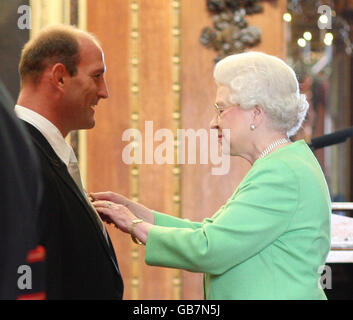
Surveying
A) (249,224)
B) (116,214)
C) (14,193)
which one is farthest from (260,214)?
(14,193)

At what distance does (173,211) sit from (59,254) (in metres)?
1.65

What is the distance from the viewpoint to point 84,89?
1.81 meters

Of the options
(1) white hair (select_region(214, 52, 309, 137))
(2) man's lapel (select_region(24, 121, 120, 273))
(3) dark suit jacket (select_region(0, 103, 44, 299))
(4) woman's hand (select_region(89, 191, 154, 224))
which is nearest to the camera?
(3) dark suit jacket (select_region(0, 103, 44, 299))

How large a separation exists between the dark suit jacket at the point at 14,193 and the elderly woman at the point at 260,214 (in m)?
1.04

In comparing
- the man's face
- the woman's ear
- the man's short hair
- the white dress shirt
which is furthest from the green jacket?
the man's short hair

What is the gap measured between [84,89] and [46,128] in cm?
20

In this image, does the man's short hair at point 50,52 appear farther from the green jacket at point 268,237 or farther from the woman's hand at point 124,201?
the green jacket at point 268,237

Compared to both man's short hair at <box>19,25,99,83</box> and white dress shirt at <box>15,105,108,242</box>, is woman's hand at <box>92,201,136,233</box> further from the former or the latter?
man's short hair at <box>19,25,99,83</box>

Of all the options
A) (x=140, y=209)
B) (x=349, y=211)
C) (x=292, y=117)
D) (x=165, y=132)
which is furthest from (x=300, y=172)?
(x=349, y=211)

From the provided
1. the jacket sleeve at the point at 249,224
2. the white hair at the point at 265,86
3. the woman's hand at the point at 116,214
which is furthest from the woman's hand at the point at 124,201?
the white hair at the point at 265,86

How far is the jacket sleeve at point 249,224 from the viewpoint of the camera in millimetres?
1623

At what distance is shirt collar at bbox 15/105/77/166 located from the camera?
1651 millimetres

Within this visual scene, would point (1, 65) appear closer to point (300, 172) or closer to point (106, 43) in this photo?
point (106, 43)

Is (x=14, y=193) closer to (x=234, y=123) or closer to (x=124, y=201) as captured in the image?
(x=234, y=123)
